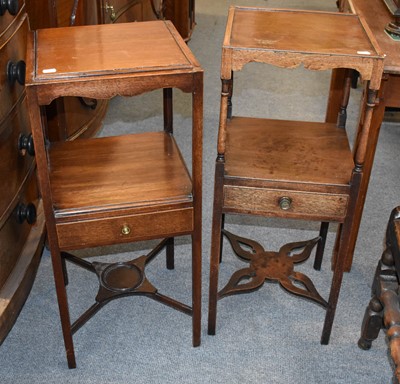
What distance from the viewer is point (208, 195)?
3.09 m

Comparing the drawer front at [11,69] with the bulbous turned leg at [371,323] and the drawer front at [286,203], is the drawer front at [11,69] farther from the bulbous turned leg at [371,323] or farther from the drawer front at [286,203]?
the bulbous turned leg at [371,323]

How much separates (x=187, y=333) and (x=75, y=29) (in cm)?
116

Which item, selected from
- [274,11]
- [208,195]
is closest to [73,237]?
[274,11]

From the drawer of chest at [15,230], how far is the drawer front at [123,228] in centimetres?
44

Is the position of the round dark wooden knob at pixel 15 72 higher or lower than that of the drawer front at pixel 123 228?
higher

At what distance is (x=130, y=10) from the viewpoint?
3.96 meters

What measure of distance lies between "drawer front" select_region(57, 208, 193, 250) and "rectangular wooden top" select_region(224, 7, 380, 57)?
1.80 feet

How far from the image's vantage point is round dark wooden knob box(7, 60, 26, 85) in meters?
2.07

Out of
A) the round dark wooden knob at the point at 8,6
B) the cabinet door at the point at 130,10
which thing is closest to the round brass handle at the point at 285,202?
the round dark wooden knob at the point at 8,6

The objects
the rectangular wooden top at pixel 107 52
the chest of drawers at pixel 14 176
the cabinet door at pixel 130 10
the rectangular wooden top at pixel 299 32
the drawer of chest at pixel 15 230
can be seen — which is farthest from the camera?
the cabinet door at pixel 130 10

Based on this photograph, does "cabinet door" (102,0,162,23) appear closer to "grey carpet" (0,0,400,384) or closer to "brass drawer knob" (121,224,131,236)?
"grey carpet" (0,0,400,384)

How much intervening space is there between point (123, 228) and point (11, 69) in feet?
2.32

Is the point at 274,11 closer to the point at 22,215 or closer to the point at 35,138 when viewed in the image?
the point at 35,138

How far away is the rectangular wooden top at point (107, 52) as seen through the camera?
1.64m
